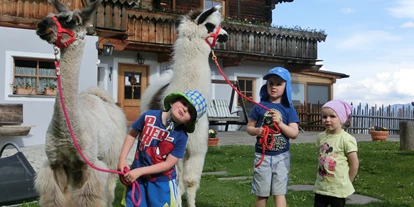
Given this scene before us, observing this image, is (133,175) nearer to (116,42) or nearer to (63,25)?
(63,25)

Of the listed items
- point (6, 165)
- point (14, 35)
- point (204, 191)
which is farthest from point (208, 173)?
point (14, 35)

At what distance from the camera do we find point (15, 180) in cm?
514

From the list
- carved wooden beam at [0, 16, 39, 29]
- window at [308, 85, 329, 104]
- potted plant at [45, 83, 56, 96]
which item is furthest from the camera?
window at [308, 85, 329, 104]

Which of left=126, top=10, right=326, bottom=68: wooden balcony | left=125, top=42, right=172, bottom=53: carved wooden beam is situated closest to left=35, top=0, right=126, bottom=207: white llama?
left=126, top=10, right=326, bottom=68: wooden balcony

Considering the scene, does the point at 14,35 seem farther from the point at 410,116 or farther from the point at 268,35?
Result: the point at 410,116

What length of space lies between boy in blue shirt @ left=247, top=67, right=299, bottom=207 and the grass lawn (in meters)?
1.31

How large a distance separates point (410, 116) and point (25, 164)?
21127 mm

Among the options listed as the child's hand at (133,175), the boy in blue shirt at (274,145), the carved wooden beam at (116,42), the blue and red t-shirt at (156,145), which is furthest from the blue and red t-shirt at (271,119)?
the carved wooden beam at (116,42)

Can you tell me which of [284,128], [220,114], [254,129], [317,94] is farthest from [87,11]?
[317,94]

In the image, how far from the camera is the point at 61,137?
3566 mm

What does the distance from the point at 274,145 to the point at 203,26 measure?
182cm

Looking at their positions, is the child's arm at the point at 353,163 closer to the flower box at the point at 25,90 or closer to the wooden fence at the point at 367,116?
the flower box at the point at 25,90

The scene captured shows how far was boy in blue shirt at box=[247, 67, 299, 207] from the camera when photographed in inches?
151

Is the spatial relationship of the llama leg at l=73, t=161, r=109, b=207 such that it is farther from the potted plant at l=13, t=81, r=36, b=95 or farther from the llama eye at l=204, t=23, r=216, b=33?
the potted plant at l=13, t=81, r=36, b=95
